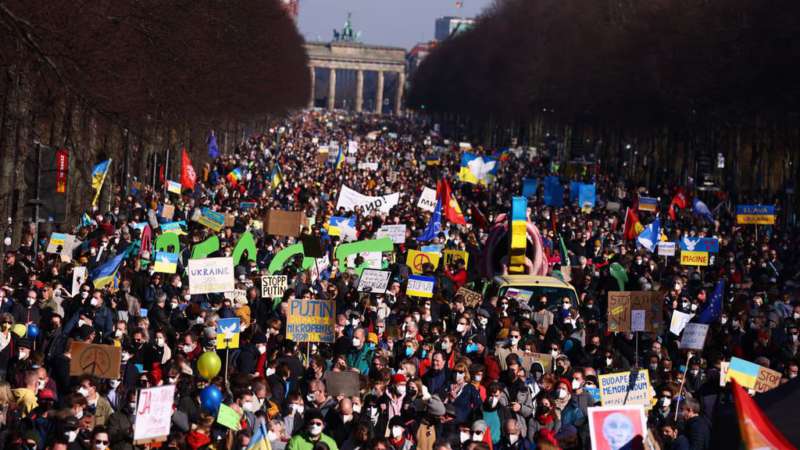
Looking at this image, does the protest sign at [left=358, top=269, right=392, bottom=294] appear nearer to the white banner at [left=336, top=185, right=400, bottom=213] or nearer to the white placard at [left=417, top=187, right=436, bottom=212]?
the white banner at [left=336, top=185, right=400, bottom=213]

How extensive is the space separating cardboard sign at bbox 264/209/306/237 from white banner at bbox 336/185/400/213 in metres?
3.69

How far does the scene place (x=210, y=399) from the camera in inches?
514

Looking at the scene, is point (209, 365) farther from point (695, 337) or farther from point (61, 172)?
point (61, 172)

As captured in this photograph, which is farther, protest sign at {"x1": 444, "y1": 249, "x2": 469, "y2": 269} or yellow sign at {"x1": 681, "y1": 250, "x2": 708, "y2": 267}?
yellow sign at {"x1": 681, "y1": 250, "x2": 708, "y2": 267}

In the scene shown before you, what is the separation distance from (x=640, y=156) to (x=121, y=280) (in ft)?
203

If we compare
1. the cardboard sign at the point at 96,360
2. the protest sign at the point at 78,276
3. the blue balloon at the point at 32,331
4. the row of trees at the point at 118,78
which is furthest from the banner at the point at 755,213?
the cardboard sign at the point at 96,360

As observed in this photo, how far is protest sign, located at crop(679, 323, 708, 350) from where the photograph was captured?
54.2 ft

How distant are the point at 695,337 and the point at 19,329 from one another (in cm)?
681

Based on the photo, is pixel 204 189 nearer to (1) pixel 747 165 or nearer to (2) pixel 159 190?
(2) pixel 159 190

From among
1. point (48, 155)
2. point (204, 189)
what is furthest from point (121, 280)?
point (204, 189)

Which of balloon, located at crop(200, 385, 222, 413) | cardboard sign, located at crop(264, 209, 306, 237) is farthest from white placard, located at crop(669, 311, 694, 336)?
cardboard sign, located at crop(264, 209, 306, 237)

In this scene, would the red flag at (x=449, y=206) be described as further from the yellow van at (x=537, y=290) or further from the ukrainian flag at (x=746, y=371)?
the ukrainian flag at (x=746, y=371)

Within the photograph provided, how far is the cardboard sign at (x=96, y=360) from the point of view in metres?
13.5

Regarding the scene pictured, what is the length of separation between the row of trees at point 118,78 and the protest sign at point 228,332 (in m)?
3.59
